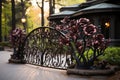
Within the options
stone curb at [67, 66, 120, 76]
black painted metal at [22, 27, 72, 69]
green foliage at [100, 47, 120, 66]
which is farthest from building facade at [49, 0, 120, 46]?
stone curb at [67, 66, 120, 76]

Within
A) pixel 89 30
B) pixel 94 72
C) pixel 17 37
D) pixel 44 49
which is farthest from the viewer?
pixel 17 37

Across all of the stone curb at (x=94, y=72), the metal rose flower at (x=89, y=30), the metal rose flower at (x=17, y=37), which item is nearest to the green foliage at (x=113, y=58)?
the stone curb at (x=94, y=72)

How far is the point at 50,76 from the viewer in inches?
396

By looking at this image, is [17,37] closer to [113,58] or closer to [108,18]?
[113,58]

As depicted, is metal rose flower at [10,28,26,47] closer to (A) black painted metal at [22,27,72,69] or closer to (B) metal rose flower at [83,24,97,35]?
(A) black painted metal at [22,27,72,69]

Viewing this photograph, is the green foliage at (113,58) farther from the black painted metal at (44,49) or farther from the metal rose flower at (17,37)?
the metal rose flower at (17,37)

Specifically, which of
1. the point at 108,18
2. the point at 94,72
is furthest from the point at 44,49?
the point at 108,18

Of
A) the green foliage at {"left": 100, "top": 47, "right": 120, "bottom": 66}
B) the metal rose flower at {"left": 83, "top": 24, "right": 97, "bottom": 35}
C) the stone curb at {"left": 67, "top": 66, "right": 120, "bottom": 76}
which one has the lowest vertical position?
the stone curb at {"left": 67, "top": 66, "right": 120, "bottom": 76}

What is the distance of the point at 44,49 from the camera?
43.2ft

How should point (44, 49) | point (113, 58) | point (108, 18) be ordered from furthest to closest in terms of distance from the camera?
point (108, 18)
point (44, 49)
point (113, 58)

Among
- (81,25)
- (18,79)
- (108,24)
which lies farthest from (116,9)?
(18,79)

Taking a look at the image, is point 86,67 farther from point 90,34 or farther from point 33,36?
point 33,36

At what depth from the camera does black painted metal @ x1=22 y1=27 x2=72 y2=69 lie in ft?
41.2

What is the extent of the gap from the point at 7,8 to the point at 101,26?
24838 millimetres
